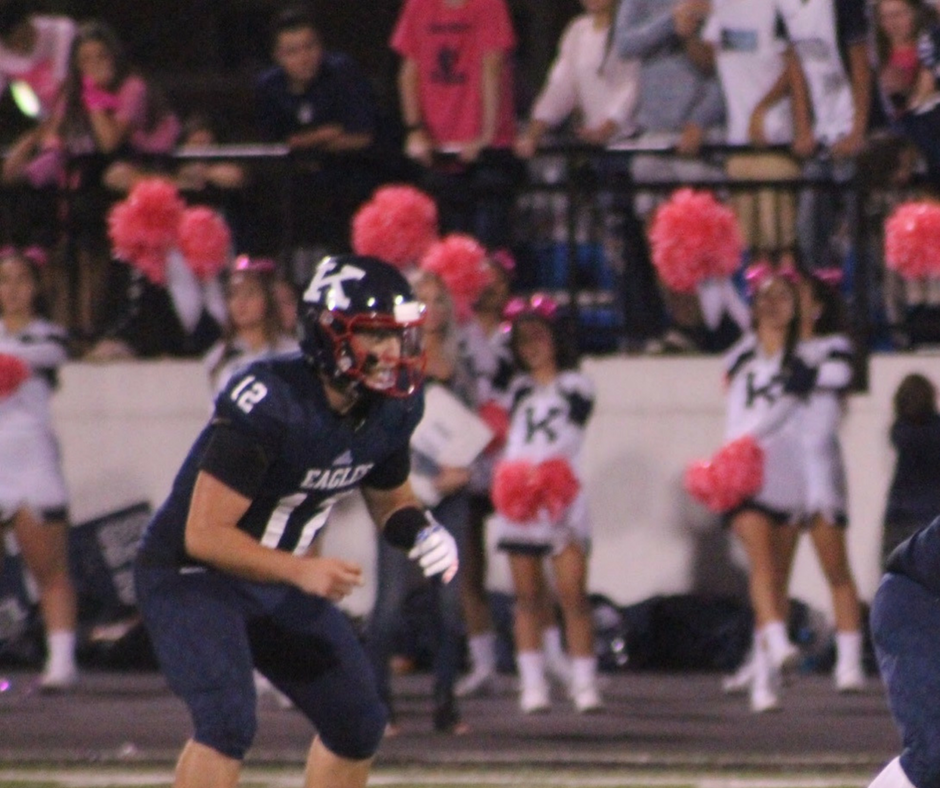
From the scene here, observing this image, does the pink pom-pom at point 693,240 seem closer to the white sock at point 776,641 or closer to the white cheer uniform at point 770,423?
the white cheer uniform at point 770,423

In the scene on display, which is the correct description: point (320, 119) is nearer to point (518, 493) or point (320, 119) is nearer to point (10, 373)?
point (10, 373)

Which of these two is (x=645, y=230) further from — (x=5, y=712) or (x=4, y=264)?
(x=5, y=712)

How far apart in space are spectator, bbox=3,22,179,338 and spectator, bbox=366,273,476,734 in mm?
3418

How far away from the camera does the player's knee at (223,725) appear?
17.6ft

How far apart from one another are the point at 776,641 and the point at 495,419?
5.11ft

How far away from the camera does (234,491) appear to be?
5320mm

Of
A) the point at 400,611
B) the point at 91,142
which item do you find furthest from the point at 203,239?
the point at 400,611

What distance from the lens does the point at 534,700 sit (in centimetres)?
923

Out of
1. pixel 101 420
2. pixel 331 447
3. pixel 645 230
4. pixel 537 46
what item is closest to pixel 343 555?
pixel 101 420

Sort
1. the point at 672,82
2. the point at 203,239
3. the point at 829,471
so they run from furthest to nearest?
the point at 672,82 → the point at 203,239 → the point at 829,471

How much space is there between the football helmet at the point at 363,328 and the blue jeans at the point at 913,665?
1325 mm

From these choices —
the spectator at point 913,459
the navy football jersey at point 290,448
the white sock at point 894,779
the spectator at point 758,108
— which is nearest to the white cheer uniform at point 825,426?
the spectator at point 913,459

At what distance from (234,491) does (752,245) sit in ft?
20.5

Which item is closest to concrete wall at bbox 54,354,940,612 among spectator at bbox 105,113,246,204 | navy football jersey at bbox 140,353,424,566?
spectator at bbox 105,113,246,204
